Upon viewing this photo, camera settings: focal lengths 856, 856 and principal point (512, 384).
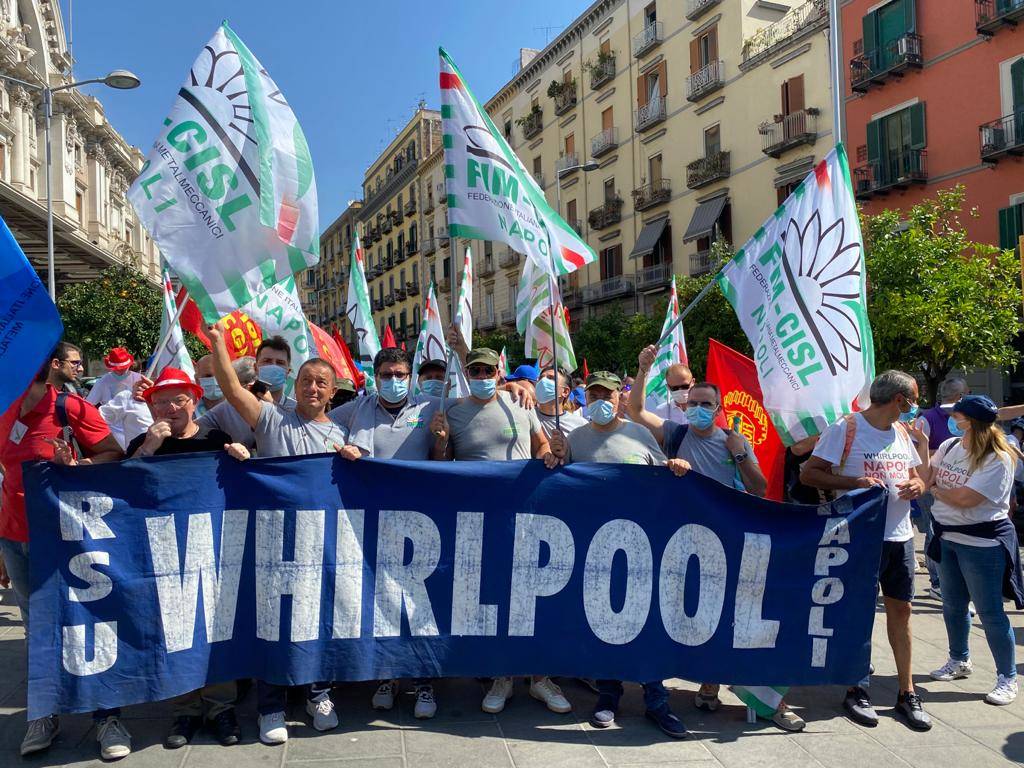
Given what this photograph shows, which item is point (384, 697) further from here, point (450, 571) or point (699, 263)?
point (699, 263)

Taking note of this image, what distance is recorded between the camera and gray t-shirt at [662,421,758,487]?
15.1 ft

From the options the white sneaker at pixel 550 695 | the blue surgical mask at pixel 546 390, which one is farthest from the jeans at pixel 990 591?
the blue surgical mask at pixel 546 390

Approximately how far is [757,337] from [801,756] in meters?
2.30

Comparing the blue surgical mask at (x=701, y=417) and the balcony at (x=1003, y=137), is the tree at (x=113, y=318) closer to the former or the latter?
the balcony at (x=1003, y=137)

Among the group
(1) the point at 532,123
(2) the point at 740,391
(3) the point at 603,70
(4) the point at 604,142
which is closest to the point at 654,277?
(4) the point at 604,142

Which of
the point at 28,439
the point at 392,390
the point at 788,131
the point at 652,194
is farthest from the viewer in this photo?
the point at 652,194

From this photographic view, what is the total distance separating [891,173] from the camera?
21406 millimetres

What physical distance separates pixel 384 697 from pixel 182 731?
37.5 inches

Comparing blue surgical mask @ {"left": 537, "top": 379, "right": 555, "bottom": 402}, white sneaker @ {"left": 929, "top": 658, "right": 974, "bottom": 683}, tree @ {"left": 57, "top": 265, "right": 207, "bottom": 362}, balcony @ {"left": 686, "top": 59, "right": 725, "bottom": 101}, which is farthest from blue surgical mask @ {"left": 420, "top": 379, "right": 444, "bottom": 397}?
balcony @ {"left": 686, "top": 59, "right": 725, "bottom": 101}

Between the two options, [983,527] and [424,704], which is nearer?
[424,704]

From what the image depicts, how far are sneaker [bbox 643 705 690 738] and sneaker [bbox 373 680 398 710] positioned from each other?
1.29 meters

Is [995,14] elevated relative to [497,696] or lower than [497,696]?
elevated

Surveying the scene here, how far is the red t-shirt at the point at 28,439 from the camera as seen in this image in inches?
159

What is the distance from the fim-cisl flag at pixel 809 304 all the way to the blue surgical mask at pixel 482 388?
157cm
